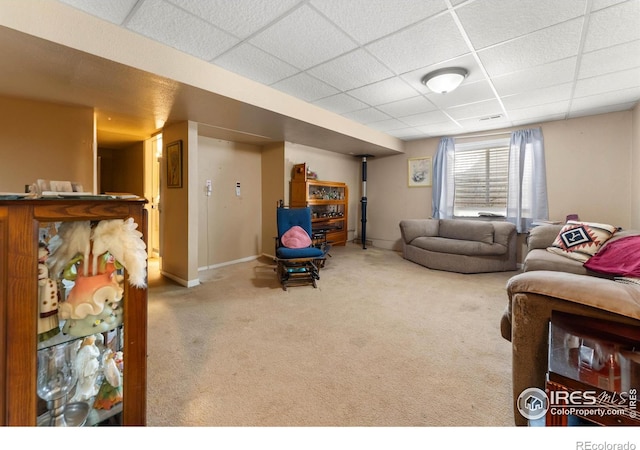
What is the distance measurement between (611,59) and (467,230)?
8.52 feet

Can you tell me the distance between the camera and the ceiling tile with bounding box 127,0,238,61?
1.77 meters

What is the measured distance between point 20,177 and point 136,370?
9.89 ft

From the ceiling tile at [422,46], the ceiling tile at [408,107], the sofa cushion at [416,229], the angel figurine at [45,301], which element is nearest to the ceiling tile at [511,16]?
the ceiling tile at [422,46]

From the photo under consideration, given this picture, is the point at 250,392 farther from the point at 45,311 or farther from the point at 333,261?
the point at 333,261

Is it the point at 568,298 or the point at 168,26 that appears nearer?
the point at 568,298

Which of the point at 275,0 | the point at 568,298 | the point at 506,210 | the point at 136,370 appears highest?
the point at 275,0

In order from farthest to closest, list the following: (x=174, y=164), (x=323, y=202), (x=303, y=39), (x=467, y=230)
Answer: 1. (x=323, y=202)
2. (x=467, y=230)
3. (x=174, y=164)
4. (x=303, y=39)

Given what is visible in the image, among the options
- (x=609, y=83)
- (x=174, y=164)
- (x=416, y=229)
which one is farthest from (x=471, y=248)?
(x=174, y=164)

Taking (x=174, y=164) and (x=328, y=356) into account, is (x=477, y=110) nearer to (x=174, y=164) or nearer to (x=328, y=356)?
(x=328, y=356)

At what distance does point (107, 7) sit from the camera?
1.73 meters

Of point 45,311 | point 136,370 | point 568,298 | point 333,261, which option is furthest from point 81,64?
point 333,261

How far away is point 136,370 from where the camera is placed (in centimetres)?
104

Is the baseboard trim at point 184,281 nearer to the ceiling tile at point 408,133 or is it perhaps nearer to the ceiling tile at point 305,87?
the ceiling tile at point 305,87

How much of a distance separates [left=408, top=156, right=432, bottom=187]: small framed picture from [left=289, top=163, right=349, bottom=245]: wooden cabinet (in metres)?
1.38
